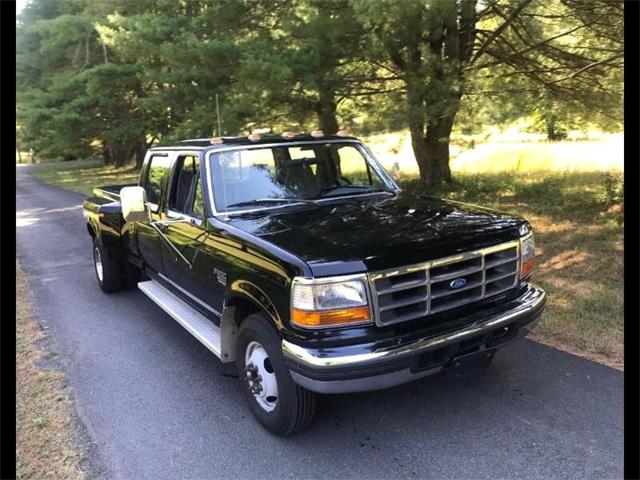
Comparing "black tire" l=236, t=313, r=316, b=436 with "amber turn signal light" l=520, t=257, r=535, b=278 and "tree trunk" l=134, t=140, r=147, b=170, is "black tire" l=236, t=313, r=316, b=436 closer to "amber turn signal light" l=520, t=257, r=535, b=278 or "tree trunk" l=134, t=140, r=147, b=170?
"amber turn signal light" l=520, t=257, r=535, b=278

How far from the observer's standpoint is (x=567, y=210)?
1063 centimetres

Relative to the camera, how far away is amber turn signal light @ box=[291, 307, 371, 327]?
3104 millimetres

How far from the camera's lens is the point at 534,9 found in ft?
32.0

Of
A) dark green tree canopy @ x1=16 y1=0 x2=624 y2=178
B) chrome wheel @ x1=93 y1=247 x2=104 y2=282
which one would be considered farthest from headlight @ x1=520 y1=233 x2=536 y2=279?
chrome wheel @ x1=93 y1=247 x2=104 y2=282

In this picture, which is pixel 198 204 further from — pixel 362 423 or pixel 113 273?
pixel 113 273

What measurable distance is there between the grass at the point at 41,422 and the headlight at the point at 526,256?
314 cm

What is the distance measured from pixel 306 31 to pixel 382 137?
3.03 meters

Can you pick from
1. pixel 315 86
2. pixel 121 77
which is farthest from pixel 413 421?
pixel 121 77

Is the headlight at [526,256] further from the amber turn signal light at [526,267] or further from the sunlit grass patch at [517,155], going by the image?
the sunlit grass patch at [517,155]

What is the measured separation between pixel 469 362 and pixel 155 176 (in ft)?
12.3

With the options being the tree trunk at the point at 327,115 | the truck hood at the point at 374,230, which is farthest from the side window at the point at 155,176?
the tree trunk at the point at 327,115

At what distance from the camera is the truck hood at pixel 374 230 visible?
3160 mm

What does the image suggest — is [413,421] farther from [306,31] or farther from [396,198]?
[306,31]

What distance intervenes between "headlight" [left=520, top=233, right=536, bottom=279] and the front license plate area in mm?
716
